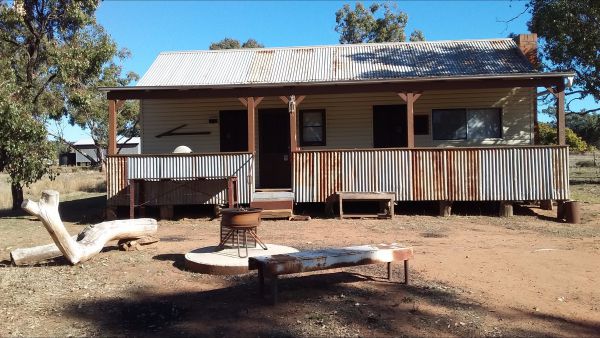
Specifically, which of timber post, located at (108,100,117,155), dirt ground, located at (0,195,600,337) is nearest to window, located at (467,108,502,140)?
dirt ground, located at (0,195,600,337)

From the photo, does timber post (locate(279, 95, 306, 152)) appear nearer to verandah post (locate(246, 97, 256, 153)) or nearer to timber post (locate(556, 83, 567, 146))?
verandah post (locate(246, 97, 256, 153))

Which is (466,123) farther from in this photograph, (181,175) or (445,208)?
(181,175)

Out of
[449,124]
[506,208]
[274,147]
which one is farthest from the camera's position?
[274,147]

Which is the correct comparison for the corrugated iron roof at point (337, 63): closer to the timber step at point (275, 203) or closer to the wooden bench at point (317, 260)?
the timber step at point (275, 203)

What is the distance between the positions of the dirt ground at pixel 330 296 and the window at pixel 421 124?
19.7ft

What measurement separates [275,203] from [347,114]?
12.9 ft

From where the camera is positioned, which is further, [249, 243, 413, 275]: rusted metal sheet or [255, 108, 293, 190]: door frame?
[255, 108, 293, 190]: door frame

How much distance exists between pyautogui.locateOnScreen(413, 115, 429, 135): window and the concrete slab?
8525 mm

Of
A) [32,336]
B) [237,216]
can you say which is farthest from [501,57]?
[32,336]

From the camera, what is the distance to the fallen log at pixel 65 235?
6.88m

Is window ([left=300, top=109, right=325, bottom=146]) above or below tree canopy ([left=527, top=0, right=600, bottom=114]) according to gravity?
below

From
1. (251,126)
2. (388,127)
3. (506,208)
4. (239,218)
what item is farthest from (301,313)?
(388,127)

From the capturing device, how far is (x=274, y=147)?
15484mm

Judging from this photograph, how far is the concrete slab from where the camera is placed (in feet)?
22.4
